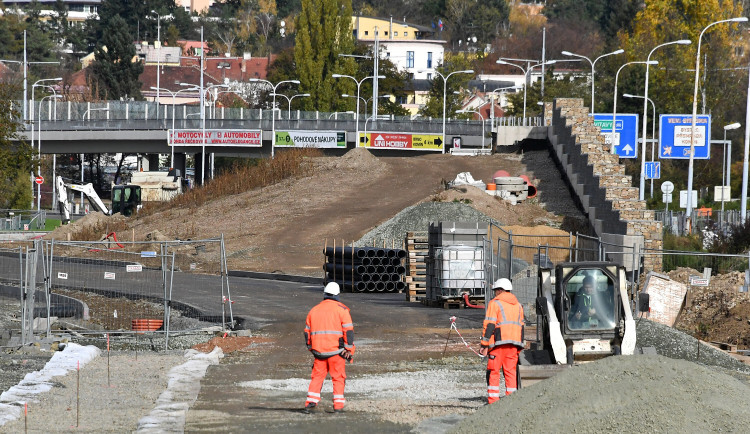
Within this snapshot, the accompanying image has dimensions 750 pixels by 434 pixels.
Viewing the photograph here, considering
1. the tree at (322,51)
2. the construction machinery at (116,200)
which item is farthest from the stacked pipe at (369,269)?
the tree at (322,51)

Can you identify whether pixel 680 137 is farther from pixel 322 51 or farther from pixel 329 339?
pixel 322 51

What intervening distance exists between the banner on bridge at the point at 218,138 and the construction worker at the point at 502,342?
62.7 m

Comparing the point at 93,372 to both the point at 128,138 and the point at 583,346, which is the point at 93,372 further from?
the point at 128,138

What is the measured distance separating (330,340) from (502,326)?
2217 mm

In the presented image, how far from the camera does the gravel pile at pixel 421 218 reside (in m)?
42.3

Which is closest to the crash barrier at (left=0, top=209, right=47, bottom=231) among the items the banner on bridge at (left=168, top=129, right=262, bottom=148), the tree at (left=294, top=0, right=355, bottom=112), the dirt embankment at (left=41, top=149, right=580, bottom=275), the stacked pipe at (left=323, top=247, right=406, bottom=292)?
the dirt embankment at (left=41, top=149, right=580, bottom=275)

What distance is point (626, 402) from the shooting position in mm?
11258

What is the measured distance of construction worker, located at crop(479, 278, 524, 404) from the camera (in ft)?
46.4

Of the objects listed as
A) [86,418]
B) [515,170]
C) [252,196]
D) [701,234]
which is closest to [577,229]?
[701,234]

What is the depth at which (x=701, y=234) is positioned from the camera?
41344mm

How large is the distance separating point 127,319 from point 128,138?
52028 millimetres

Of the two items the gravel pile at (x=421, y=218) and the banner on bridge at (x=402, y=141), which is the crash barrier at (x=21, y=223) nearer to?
the gravel pile at (x=421, y=218)

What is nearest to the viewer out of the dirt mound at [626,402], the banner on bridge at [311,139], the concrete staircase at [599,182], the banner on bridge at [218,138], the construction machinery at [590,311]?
the dirt mound at [626,402]

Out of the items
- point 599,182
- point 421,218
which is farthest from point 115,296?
point 599,182
